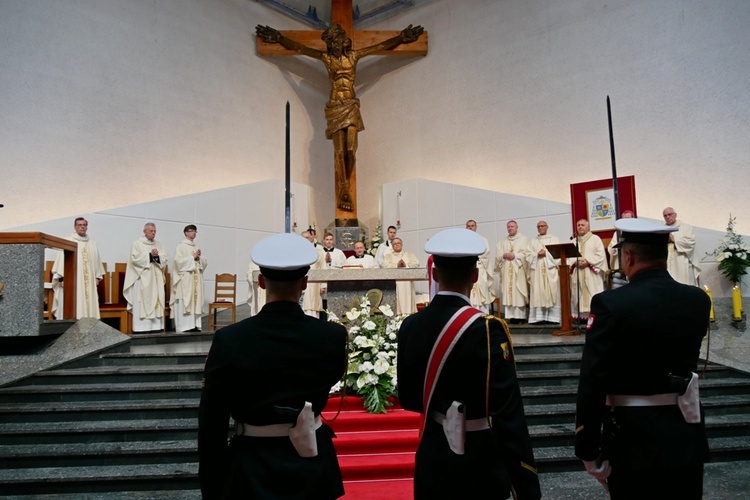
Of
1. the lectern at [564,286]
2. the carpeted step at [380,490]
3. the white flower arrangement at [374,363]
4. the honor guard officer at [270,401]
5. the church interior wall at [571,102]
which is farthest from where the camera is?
the church interior wall at [571,102]

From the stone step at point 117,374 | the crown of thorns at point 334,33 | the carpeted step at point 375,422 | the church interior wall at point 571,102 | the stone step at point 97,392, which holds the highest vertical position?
the crown of thorns at point 334,33

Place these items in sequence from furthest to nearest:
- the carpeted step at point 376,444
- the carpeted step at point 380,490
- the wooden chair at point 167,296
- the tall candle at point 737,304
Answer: the wooden chair at point 167,296
the tall candle at point 737,304
the carpeted step at point 376,444
the carpeted step at point 380,490

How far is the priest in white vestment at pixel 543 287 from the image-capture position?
28.4ft

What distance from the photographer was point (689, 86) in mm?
9445

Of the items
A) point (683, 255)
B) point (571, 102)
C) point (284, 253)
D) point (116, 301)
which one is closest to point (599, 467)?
point (284, 253)

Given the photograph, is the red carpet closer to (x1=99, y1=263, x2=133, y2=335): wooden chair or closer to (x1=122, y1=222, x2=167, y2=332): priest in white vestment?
(x1=122, y1=222, x2=167, y2=332): priest in white vestment

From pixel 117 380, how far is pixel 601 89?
889 centimetres

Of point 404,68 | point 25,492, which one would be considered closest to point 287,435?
point 25,492

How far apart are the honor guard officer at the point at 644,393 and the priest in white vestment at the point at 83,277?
7049mm

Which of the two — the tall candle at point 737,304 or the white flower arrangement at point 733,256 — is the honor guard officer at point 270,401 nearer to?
the tall candle at point 737,304

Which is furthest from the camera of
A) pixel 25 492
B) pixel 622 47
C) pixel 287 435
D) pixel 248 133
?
pixel 248 133

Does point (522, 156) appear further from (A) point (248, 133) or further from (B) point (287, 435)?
(B) point (287, 435)

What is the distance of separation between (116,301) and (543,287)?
6250 mm

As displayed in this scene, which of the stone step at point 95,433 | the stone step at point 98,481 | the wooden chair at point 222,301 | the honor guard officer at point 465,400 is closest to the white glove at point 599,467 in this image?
the honor guard officer at point 465,400
